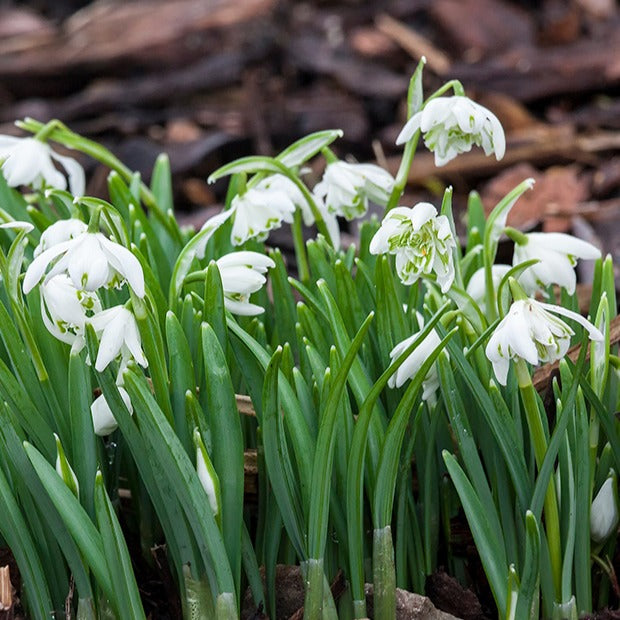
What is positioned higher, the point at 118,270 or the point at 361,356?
the point at 118,270

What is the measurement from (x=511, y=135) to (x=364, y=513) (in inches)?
102

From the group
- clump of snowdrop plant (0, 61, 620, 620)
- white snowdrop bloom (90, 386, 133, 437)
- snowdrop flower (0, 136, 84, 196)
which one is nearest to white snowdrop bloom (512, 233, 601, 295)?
clump of snowdrop plant (0, 61, 620, 620)

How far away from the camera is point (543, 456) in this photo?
149 cm

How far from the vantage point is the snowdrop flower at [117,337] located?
4.58 feet

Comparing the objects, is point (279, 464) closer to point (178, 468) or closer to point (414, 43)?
point (178, 468)

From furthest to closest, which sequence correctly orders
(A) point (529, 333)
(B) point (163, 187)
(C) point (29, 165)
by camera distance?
(B) point (163, 187)
(C) point (29, 165)
(A) point (529, 333)

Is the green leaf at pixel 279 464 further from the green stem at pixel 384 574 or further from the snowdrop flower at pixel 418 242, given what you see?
the snowdrop flower at pixel 418 242

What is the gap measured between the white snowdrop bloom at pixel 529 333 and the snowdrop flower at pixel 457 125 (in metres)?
0.31

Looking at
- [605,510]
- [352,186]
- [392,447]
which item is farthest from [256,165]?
[605,510]

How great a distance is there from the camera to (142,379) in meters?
1.42

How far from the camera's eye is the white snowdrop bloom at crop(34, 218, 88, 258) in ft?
5.27

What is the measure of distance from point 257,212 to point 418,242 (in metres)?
0.46

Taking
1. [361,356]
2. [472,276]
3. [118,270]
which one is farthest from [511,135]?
[118,270]

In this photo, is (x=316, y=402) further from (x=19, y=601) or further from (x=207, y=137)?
(x=207, y=137)
